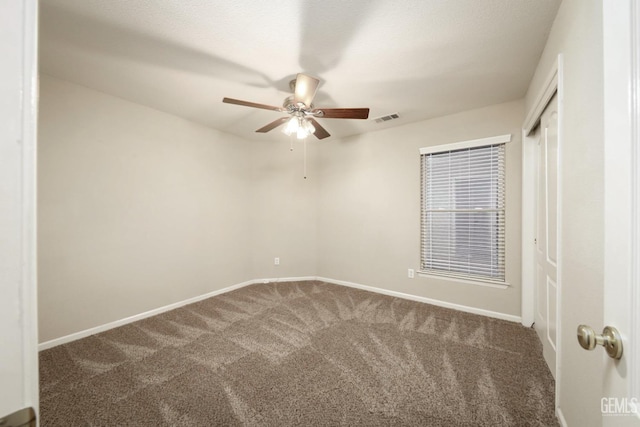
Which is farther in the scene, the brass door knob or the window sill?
the window sill

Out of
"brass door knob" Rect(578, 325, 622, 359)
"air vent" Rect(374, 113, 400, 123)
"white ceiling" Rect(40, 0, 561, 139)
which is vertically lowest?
"brass door knob" Rect(578, 325, 622, 359)

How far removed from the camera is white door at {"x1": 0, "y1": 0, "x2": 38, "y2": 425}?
0.38m

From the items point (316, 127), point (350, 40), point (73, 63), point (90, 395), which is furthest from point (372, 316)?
point (73, 63)

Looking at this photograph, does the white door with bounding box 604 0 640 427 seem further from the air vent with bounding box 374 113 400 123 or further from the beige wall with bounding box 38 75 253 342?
the beige wall with bounding box 38 75 253 342

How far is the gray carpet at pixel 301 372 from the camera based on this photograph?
1.62m

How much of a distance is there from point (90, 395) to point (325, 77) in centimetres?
312

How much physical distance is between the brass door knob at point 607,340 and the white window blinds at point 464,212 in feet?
9.30

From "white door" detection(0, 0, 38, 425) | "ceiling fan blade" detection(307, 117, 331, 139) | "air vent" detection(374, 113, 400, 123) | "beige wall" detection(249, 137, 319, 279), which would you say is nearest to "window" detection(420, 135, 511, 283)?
"air vent" detection(374, 113, 400, 123)

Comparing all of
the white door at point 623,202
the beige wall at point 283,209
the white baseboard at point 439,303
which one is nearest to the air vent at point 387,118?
the beige wall at point 283,209

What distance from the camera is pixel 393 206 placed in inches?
151

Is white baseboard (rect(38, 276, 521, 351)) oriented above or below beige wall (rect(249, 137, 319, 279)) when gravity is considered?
below

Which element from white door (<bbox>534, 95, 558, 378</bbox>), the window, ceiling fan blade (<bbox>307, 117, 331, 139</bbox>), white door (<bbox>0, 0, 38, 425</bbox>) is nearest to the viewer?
white door (<bbox>0, 0, 38, 425</bbox>)

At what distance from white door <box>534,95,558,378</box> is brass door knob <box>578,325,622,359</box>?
1.44 meters

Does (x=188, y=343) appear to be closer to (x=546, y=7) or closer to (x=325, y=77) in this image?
(x=325, y=77)
